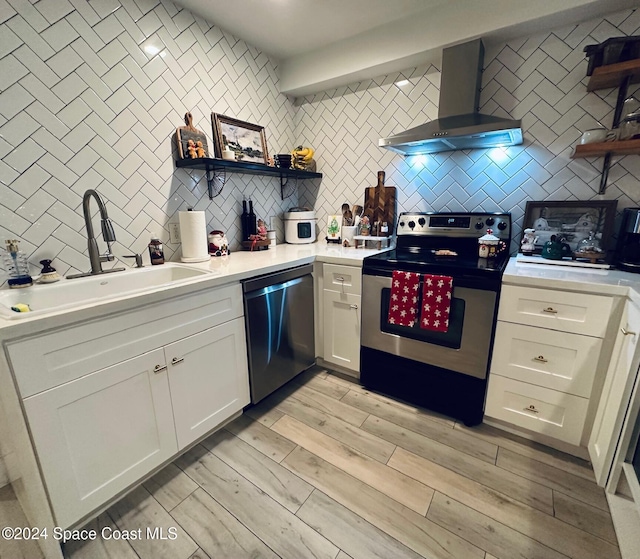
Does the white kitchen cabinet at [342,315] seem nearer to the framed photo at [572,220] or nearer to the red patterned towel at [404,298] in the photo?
the red patterned towel at [404,298]

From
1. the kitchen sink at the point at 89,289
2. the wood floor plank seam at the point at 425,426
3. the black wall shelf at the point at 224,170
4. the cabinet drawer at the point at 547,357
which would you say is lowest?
the wood floor plank seam at the point at 425,426

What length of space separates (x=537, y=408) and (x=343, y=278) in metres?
1.29

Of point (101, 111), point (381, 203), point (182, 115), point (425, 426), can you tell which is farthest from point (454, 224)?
point (101, 111)

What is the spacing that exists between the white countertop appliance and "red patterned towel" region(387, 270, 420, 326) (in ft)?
3.79

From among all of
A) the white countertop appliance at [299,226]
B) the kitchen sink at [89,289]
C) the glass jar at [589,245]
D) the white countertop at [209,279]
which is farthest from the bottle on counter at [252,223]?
the glass jar at [589,245]

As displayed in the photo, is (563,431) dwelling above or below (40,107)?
below

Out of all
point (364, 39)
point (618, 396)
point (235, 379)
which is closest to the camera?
point (618, 396)

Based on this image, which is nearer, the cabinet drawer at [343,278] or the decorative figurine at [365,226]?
the cabinet drawer at [343,278]

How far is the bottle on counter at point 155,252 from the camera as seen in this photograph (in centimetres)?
183

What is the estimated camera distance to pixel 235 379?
1750mm

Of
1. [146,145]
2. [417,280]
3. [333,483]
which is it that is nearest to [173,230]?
[146,145]

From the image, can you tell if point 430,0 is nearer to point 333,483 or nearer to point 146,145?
point 146,145

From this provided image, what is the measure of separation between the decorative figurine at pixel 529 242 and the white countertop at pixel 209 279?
911 mm

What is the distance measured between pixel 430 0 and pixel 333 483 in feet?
9.03
